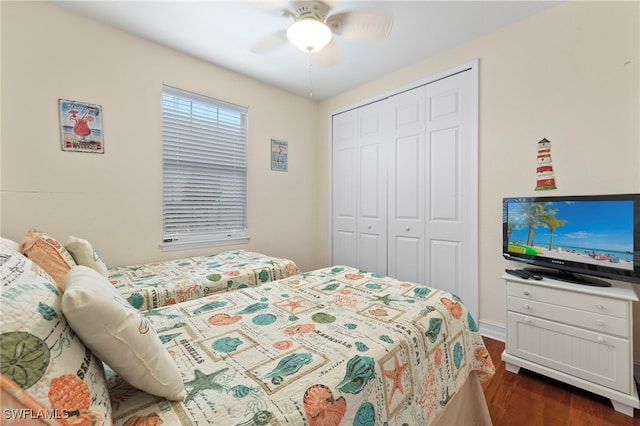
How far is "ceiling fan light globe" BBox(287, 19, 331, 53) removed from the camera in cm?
182

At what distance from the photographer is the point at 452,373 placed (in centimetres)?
123

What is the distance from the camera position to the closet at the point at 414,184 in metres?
2.55

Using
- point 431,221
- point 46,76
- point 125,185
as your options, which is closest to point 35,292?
point 125,185

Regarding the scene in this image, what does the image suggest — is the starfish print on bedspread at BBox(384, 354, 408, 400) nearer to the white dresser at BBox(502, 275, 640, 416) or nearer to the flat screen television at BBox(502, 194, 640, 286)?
the white dresser at BBox(502, 275, 640, 416)

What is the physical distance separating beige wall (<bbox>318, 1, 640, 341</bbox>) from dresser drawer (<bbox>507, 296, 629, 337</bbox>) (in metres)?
0.49

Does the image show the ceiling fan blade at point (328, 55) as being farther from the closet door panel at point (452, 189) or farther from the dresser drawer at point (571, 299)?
the dresser drawer at point (571, 299)

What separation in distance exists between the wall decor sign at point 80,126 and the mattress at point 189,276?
3.38 feet

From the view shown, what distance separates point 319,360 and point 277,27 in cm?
250

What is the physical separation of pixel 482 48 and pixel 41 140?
3716 millimetres

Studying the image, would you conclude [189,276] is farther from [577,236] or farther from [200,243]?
[577,236]

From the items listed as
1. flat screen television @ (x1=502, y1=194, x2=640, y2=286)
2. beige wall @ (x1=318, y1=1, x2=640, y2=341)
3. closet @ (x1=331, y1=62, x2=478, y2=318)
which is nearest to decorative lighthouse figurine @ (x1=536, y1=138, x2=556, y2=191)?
beige wall @ (x1=318, y1=1, x2=640, y2=341)

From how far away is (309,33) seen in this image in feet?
6.12

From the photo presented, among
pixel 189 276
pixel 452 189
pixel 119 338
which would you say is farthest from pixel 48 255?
pixel 452 189

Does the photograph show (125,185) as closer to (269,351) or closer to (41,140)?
(41,140)
